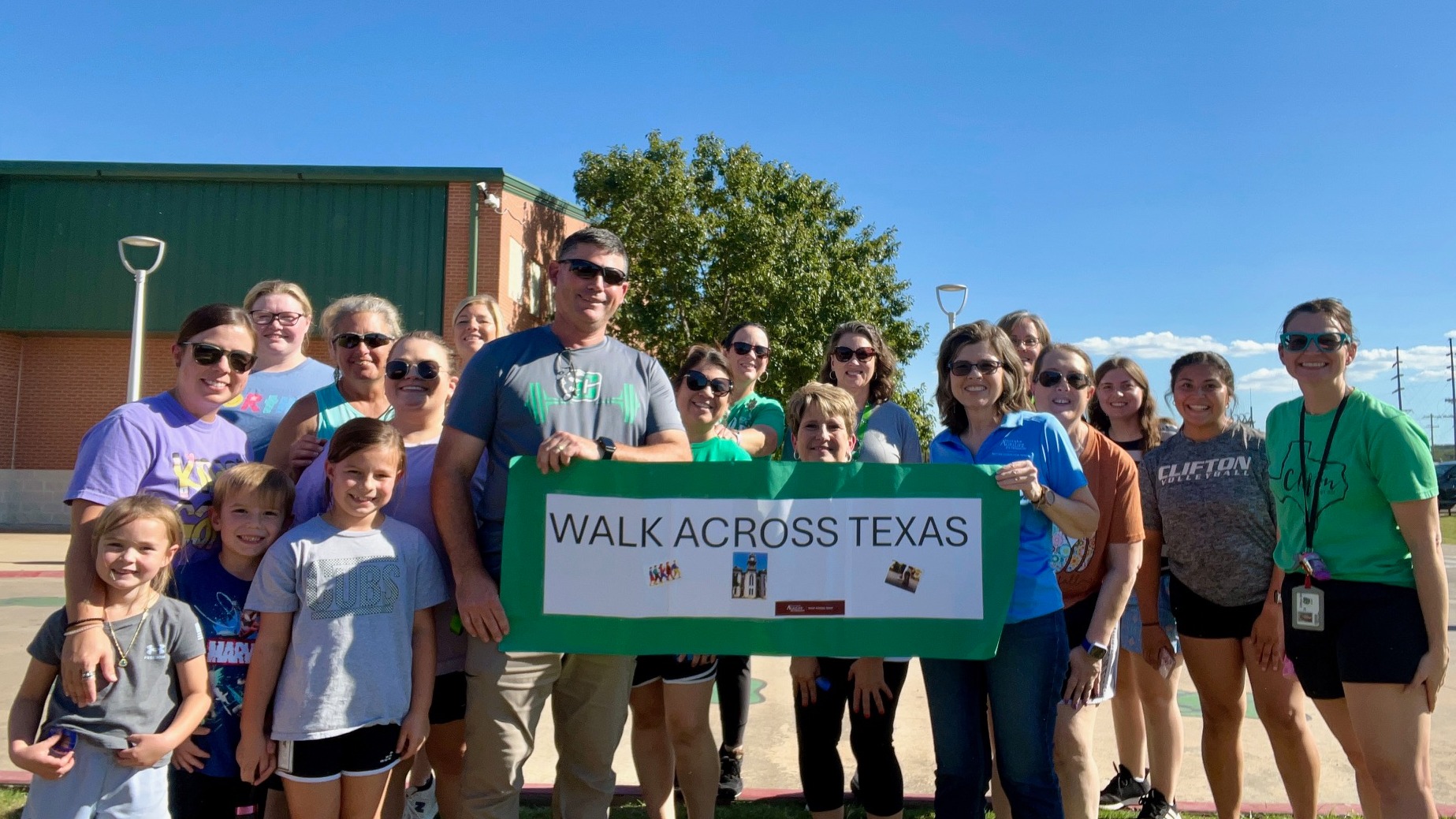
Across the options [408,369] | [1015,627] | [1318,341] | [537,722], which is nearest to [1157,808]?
[1015,627]

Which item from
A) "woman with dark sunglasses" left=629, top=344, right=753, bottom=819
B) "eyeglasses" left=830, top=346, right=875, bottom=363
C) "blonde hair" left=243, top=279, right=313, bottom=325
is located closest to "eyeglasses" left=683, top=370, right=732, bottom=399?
"woman with dark sunglasses" left=629, top=344, right=753, bottom=819

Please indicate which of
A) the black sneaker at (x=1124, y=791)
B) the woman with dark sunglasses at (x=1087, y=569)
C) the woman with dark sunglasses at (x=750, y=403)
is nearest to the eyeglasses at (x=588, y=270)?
the woman with dark sunglasses at (x=750, y=403)

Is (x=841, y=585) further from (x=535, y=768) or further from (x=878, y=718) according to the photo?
(x=535, y=768)

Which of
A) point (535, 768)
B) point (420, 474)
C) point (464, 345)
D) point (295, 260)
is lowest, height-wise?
point (535, 768)

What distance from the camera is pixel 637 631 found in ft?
11.0

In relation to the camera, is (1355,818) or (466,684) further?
(1355,818)

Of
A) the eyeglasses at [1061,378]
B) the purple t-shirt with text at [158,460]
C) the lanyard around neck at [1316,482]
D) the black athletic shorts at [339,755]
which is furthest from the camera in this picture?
the eyeglasses at [1061,378]

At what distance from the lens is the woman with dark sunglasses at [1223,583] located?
384cm

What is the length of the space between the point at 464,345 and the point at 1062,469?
126 inches

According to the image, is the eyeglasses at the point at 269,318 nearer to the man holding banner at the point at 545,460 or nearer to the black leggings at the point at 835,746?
the man holding banner at the point at 545,460

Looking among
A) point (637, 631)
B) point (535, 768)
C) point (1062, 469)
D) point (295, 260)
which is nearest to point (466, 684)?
point (637, 631)

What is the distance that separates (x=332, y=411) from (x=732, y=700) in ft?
8.33

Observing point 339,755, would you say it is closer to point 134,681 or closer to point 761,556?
point 134,681

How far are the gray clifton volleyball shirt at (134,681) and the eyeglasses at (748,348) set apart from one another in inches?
116
